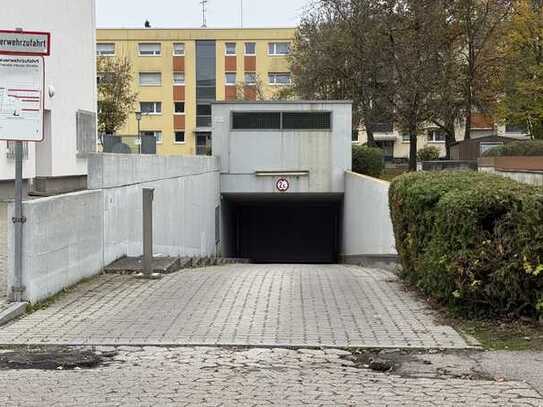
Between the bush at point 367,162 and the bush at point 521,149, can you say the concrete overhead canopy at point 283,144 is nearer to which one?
the bush at point 367,162

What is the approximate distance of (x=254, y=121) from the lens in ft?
91.2

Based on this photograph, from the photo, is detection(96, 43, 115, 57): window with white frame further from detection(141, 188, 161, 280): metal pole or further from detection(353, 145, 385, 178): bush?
detection(141, 188, 161, 280): metal pole

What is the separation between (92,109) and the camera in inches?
998

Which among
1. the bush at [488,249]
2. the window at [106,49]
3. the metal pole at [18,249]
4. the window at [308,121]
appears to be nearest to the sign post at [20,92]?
the metal pole at [18,249]

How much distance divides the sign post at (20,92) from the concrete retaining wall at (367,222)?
7115 millimetres

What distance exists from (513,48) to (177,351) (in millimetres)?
33396

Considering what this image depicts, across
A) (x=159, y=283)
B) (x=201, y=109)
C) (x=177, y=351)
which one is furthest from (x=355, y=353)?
(x=201, y=109)

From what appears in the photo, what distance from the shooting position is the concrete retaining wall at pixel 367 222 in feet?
47.3

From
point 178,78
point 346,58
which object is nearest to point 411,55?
point 346,58

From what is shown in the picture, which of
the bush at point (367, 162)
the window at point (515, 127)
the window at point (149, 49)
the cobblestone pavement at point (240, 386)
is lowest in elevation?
the cobblestone pavement at point (240, 386)

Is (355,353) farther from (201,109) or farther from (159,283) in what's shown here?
(201,109)

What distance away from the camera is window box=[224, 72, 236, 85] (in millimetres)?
68938

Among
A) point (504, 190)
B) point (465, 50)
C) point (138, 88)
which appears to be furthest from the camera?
point (138, 88)

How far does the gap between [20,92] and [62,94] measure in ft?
50.2
